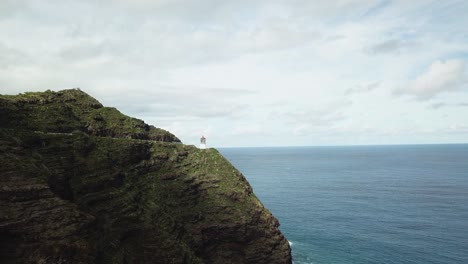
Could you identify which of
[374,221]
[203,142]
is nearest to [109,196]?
[203,142]

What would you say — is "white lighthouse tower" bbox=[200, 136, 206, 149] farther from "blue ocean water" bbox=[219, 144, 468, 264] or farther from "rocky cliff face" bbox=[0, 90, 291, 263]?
"blue ocean water" bbox=[219, 144, 468, 264]

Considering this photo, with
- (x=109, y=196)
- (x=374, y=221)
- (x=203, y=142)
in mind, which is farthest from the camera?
(x=374, y=221)

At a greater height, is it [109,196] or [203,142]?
[203,142]

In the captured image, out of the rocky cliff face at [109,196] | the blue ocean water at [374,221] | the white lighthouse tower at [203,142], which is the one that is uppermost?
the white lighthouse tower at [203,142]

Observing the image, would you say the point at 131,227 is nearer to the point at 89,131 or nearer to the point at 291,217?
the point at 89,131

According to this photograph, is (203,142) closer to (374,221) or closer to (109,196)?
(109,196)

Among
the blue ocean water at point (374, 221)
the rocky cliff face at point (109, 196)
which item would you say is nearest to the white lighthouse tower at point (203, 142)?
the rocky cliff face at point (109, 196)

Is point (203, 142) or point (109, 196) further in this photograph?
point (203, 142)

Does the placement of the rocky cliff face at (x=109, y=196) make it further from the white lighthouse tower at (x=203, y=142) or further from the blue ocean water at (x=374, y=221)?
the blue ocean water at (x=374, y=221)

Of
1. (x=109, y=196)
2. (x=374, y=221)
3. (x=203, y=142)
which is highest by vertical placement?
(x=203, y=142)
